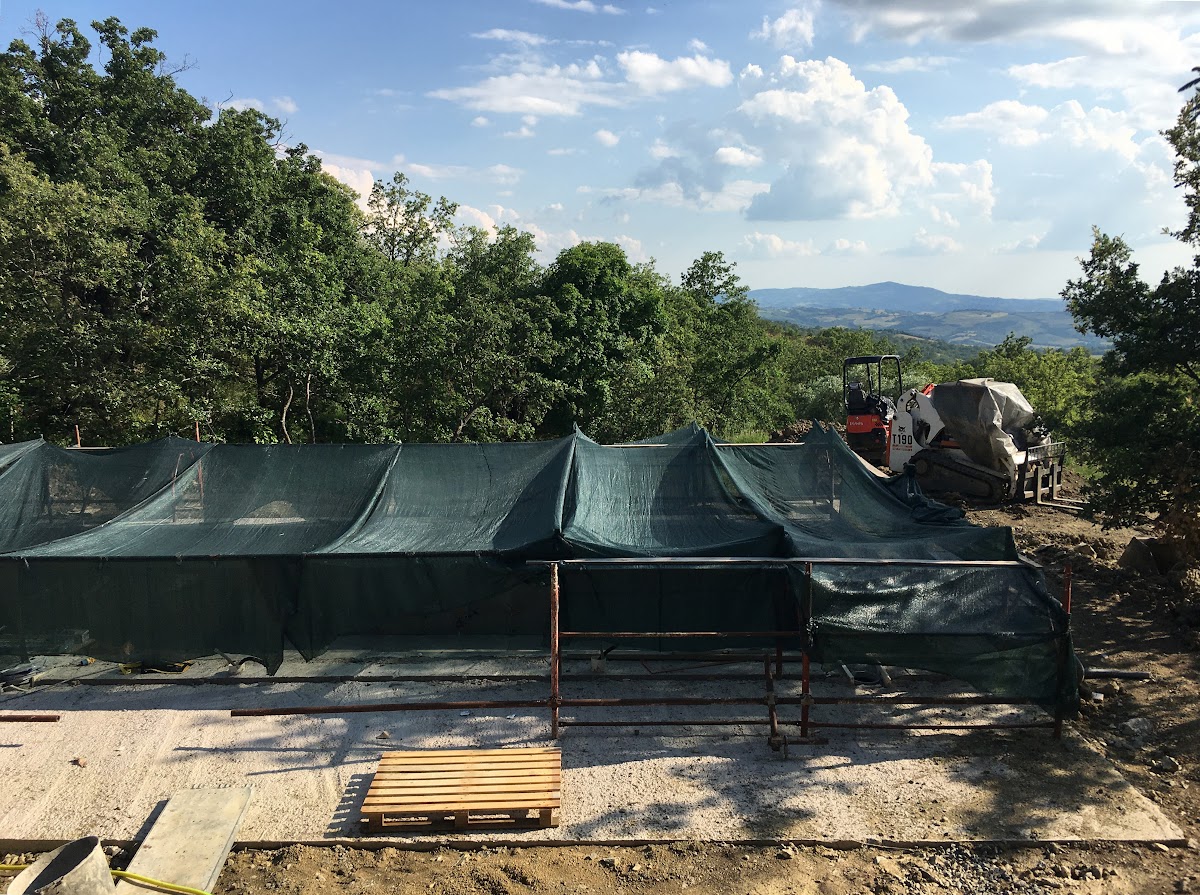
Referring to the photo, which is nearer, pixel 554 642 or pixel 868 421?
pixel 554 642

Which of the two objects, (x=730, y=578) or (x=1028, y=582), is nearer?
(x=1028, y=582)

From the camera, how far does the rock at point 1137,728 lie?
7066 millimetres

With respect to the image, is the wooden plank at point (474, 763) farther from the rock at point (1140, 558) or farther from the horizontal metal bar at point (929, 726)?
the rock at point (1140, 558)

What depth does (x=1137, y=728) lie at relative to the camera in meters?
7.15

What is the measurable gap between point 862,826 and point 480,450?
606 centimetres

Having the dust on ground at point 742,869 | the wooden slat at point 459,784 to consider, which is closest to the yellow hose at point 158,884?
the dust on ground at point 742,869

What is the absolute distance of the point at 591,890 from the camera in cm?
514

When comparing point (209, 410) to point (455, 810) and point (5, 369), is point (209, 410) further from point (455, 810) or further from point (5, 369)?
point (455, 810)

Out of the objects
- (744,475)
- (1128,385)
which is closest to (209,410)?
(744,475)

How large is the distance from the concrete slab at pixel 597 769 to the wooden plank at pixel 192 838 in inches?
7.7

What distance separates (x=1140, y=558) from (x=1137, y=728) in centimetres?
497

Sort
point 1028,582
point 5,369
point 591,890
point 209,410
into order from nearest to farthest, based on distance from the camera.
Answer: point 591,890, point 1028,582, point 5,369, point 209,410

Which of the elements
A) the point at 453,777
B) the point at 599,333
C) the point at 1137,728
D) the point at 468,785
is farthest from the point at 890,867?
the point at 599,333

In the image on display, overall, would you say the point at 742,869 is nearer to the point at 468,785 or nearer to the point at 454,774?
the point at 468,785
